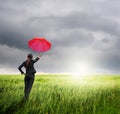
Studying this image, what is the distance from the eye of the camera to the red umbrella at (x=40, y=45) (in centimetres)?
1817

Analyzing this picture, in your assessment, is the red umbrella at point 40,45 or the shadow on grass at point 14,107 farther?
the red umbrella at point 40,45

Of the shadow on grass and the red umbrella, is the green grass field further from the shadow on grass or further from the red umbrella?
the red umbrella

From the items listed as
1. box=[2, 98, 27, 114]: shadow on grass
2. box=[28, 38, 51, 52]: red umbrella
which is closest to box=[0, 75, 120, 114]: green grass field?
box=[2, 98, 27, 114]: shadow on grass

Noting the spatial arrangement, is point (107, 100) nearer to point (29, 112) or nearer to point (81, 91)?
point (81, 91)

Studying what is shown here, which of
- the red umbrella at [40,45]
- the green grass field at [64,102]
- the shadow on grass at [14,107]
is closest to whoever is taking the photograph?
the shadow on grass at [14,107]

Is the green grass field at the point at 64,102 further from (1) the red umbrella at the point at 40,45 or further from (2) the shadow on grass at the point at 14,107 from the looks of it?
(1) the red umbrella at the point at 40,45

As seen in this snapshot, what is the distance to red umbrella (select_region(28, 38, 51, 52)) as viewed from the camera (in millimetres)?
18169

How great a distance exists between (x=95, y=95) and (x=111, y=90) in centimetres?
288

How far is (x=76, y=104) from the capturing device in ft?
63.0

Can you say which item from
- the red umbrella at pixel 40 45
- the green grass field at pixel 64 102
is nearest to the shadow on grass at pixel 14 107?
the green grass field at pixel 64 102

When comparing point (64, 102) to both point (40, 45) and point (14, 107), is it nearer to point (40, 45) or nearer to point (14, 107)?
point (14, 107)

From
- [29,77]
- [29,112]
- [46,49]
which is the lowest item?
[29,112]

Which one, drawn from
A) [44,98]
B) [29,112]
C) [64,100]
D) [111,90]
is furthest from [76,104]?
[111,90]

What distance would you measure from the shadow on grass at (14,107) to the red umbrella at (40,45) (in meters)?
3.16
